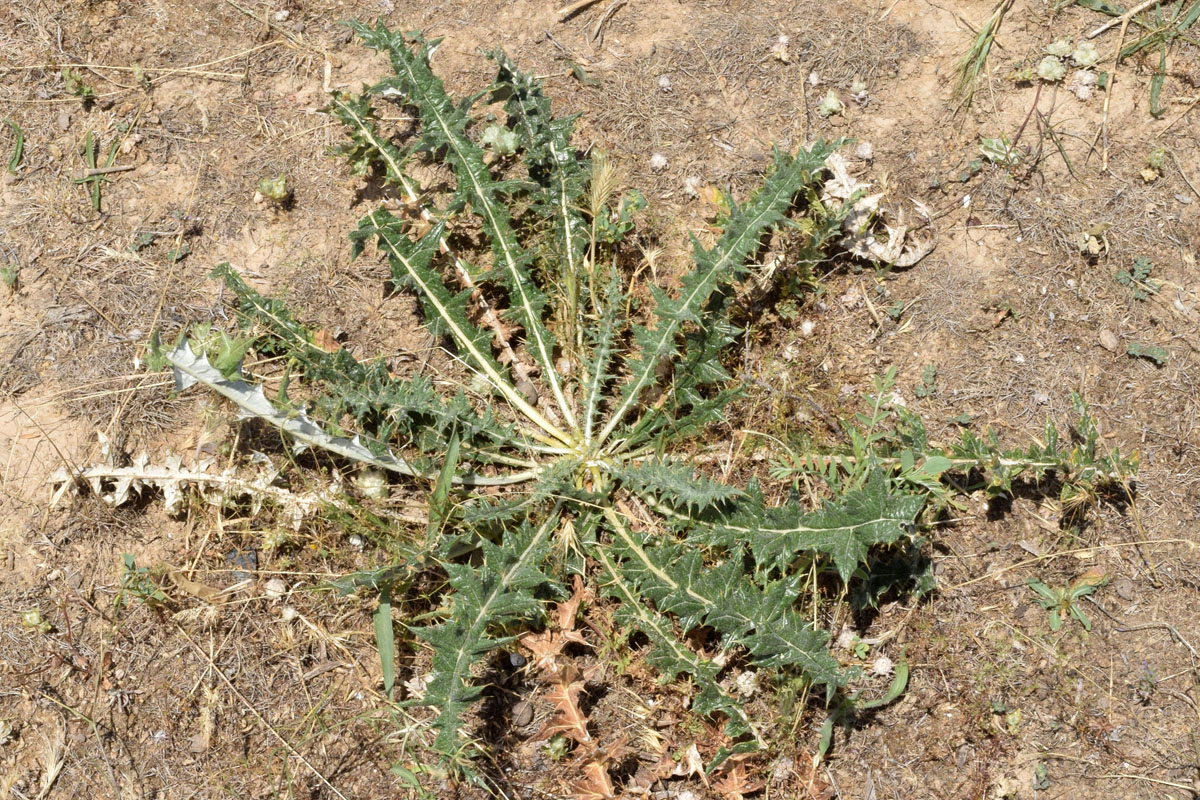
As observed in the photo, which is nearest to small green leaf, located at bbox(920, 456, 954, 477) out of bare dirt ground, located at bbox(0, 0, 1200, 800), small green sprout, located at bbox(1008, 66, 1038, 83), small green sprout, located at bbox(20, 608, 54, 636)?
bare dirt ground, located at bbox(0, 0, 1200, 800)

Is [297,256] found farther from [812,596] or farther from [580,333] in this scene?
[812,596]

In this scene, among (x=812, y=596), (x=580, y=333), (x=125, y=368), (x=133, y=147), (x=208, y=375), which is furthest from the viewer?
(x=133, y=147)

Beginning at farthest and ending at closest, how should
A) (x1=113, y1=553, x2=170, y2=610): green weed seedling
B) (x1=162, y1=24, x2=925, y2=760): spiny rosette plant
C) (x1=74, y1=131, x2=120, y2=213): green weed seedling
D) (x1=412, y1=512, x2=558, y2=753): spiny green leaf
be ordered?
(x1=74, y1=131, x2=120, y2=213): green weed seedling
(x1=113, y1=553, x2=170, y2=610): green weed seedling
(x1=162, y1=24, x2=925, y2=760): spiny rosette plant
(x1=412, y1=512, x2=558, y2=753): spiny green leaf

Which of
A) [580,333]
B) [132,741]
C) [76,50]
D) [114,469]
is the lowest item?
[132,741]

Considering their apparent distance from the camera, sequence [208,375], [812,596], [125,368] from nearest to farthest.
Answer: [208,375] < [812,596] < [125,368]

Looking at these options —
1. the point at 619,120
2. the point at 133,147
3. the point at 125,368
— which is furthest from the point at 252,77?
the point at 619,120

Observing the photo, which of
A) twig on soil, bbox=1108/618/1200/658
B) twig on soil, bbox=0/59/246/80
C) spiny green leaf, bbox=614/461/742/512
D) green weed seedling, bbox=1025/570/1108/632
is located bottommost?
twig on soil, bbox=1108/618/1200/658

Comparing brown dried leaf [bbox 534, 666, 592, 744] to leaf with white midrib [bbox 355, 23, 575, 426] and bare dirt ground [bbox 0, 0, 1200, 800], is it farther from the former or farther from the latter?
leaf with white midrib [bbox 355, 23, 575, 426]

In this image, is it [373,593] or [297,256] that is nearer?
[373,593]
